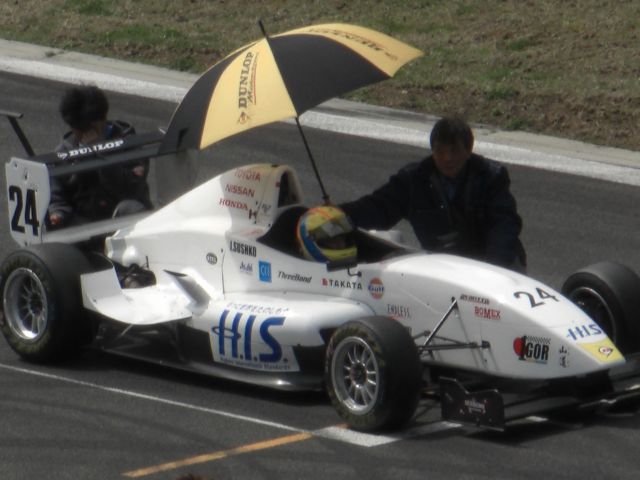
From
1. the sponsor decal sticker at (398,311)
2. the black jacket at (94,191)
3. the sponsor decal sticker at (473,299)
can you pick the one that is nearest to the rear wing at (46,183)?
the black jacket at (94,191)

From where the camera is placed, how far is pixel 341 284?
27.2 ft

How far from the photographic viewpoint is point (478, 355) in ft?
25.6

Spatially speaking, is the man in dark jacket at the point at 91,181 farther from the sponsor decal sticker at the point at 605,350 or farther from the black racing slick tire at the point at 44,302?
the sponsor decal sticker at the point at 605,350

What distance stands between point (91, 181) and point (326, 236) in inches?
91.1

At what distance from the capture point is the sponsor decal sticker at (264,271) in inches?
339

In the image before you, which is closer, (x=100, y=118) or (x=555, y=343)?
(x=555, y=343)

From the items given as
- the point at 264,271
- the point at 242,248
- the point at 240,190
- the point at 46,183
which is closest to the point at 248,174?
the point at 240,190

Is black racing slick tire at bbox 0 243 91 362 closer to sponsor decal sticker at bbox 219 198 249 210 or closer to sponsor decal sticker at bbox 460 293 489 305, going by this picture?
sponsor decal sticker at bbox 219 198 249 210

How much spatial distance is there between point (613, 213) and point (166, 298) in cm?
568

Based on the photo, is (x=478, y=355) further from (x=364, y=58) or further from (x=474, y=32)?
(x=474, y=32)

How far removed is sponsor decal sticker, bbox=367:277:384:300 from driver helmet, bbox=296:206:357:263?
0.21m

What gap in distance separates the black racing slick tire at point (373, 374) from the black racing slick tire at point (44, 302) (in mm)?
1854

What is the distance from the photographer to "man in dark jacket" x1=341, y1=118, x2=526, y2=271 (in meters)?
8.52

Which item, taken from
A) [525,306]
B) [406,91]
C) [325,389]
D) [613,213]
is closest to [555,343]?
Answer: [525,306]
